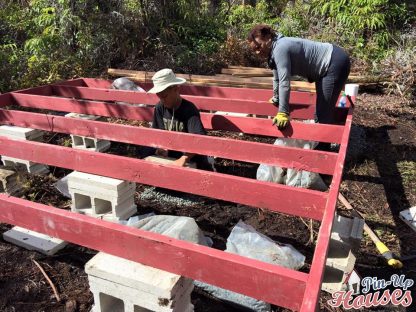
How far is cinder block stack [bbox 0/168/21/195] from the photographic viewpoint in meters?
3.75

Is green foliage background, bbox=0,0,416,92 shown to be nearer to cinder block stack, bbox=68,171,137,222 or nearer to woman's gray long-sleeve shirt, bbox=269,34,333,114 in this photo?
woman's gray long-sleeve shirt, bbox=269,34,333,114

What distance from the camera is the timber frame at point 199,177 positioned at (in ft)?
5.09

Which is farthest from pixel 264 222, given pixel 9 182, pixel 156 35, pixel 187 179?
pixel 156 35

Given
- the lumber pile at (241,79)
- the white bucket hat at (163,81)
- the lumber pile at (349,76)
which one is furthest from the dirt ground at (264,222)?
the lumber pile at (349,76)

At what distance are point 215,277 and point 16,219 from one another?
132cm

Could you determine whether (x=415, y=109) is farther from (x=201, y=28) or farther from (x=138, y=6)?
(x=138, y=6)

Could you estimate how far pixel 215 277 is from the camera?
5.39 feet

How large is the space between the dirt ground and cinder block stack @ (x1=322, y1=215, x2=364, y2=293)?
Answer: 0.12m

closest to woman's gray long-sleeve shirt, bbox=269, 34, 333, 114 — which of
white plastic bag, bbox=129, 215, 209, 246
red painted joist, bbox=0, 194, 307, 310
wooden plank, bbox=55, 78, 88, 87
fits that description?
white plastic bag, bbox=129, 215, 209, 246

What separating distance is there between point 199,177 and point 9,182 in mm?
2420

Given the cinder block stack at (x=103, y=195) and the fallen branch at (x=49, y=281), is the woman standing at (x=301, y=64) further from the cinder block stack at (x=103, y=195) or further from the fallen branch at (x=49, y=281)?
the fallen branch at (x=49, y=281)

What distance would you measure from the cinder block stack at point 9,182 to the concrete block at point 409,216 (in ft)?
12.9

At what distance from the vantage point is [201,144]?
10.3 ft

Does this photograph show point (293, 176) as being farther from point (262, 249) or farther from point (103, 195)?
point (103, 195)
